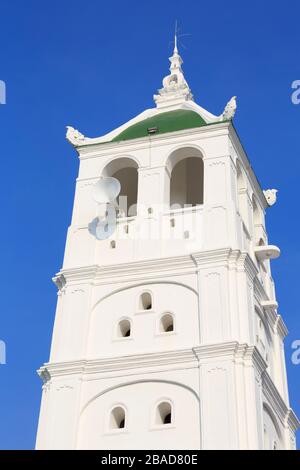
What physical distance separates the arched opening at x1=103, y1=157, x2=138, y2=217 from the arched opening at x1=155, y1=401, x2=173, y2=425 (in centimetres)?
908

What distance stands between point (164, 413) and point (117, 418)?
161 cm

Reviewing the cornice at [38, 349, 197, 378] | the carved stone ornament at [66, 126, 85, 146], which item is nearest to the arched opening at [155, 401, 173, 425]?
the cornice at [38, 349, 197, 378]

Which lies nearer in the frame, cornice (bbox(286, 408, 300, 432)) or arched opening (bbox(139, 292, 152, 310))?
arched opening (bbox(139, 292, 152, 310))

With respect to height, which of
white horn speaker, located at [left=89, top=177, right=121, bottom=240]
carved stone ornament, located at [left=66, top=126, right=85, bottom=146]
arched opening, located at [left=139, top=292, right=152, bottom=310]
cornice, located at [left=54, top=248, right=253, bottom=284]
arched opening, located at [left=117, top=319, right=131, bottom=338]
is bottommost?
arched opening, located at [left=117, top=319, right=131, bottom=338]

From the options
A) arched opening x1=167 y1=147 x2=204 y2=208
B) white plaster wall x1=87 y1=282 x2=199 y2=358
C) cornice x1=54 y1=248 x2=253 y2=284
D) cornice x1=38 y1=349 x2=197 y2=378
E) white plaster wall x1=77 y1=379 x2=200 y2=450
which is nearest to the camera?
white plaster wall x1=77 y1=379 x2=200 y2=450

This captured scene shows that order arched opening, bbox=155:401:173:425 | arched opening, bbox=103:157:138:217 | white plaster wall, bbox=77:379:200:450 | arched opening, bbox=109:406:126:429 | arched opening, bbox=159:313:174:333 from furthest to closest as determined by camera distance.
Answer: arched opening, bbox=103:157:138:217 < arched opening, bbox=159:313:174:333 < arched opening, bbox=109:406:126:429 < arched opening, bbox=155:401:173:425 < white plaster wall, bbox=77:379:200:450

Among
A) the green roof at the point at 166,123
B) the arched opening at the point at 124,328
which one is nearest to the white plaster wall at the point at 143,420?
the arched opening at the point at 124,328

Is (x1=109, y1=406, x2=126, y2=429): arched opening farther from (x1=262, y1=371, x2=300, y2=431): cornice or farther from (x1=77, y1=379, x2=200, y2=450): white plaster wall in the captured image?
(x1=262, y1=371, x2=300, y2=431): cornice

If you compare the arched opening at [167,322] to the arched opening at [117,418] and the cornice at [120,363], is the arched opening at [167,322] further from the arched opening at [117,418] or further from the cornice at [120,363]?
the arched opening at [117,418]

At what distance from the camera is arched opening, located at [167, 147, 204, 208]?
37.8 metres

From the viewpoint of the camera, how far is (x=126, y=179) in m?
37.9

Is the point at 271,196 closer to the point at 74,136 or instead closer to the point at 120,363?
the point at 74,136
